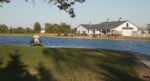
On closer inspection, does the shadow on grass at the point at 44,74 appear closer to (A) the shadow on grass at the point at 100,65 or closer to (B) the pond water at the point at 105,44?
(A) the shadow on grass at the point at 100,65

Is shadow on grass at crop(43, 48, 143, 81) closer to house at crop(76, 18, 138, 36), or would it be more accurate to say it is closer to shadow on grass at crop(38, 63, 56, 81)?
shadow on grass at crop(38, 63, 56, 81)

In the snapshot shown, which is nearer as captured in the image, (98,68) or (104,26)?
(98,68)

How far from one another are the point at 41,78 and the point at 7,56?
446 centimetres

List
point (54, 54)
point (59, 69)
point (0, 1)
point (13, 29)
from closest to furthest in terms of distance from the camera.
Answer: point (59, 69) < point (54, 54) < point (0, 1) < point (13, 29)

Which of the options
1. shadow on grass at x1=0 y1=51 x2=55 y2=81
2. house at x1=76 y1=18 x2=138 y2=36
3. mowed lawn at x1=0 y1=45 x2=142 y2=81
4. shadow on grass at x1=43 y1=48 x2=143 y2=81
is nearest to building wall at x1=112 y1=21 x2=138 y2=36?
house at x1=76 y1=18 x2=138 y2=36

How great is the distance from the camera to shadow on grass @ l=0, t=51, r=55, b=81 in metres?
9.53

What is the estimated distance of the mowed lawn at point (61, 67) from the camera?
33.2 ft

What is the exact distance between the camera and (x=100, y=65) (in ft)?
40.9

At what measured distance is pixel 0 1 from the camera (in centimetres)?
1556

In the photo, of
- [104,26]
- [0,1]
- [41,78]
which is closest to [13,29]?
[104,26]

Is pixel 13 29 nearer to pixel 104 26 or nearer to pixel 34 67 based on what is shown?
pixel 104 26

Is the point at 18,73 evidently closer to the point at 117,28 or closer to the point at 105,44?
the point at 105,44

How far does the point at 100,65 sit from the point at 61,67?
240cm

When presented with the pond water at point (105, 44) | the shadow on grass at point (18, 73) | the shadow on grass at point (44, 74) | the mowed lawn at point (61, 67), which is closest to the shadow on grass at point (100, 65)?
the mowed lawn at point (61, 67)
